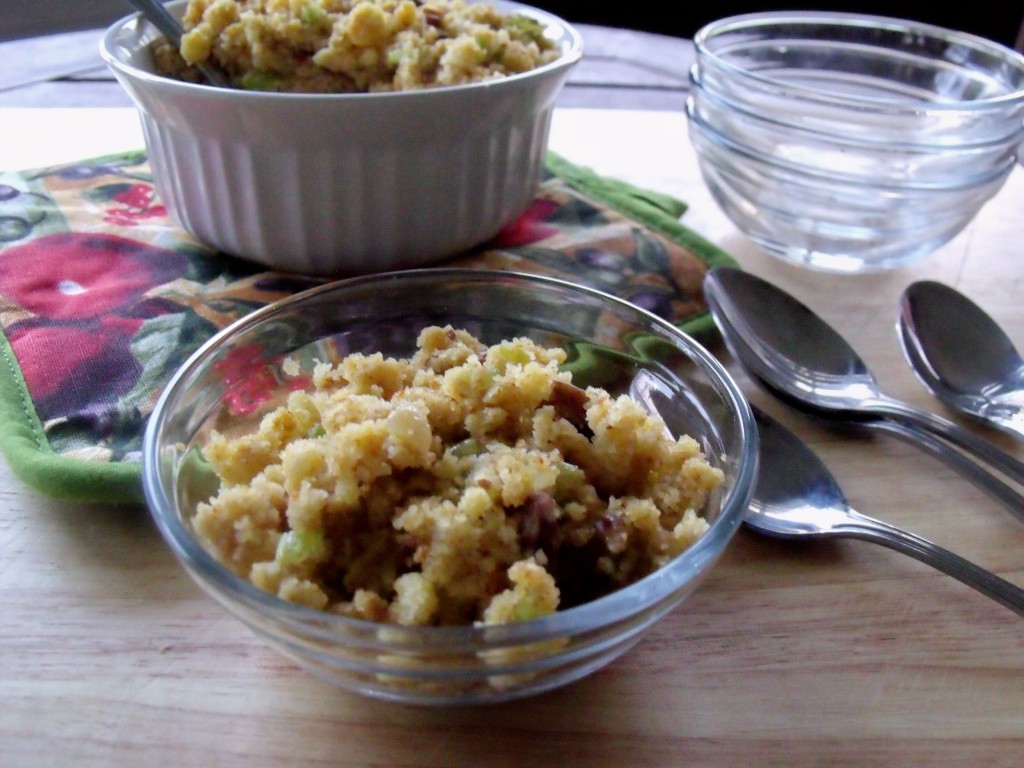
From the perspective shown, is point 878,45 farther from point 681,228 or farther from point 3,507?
point 3,507

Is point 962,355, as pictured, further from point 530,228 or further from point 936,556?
point 530,228

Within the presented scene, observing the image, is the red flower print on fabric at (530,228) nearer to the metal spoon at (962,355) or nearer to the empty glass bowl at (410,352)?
the empty glass bowl at (410,352)

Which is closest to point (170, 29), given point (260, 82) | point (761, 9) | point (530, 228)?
point (260, 82)

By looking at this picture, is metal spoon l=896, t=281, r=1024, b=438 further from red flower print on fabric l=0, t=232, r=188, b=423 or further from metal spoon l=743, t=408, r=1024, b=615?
red flower print on fabric l=0, t=232, r=188, b=423

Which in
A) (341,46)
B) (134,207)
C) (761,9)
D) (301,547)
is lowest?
(761,9)

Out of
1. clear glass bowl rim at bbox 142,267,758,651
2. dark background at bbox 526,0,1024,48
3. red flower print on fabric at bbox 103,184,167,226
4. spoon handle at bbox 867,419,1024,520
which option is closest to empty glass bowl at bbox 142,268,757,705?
clear glass bowl rim at bbox 142,267,758,651

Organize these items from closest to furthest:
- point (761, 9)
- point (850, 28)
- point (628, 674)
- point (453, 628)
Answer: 1. point (453, 628)
2. point (628, 674)
3. point (850, 28)
4. point (761, 9)

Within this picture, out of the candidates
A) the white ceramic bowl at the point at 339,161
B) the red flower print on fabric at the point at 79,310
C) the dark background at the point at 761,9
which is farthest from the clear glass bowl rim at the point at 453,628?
the dark background at the point at 761,9
